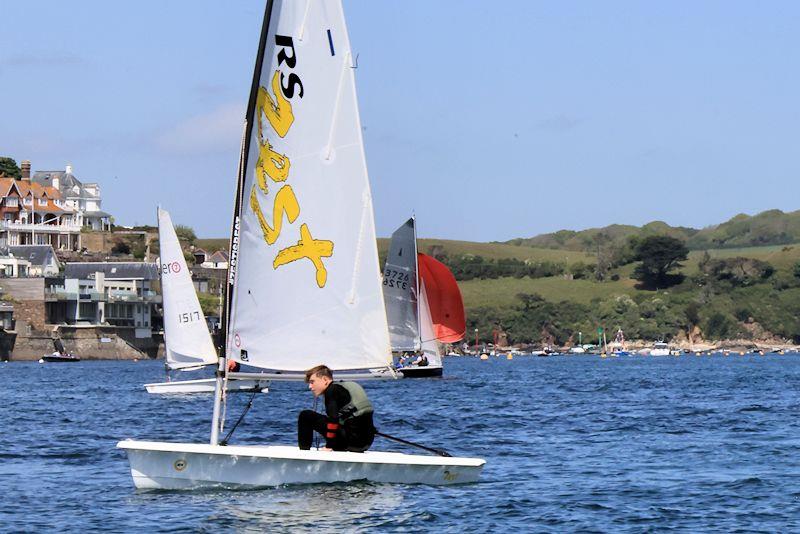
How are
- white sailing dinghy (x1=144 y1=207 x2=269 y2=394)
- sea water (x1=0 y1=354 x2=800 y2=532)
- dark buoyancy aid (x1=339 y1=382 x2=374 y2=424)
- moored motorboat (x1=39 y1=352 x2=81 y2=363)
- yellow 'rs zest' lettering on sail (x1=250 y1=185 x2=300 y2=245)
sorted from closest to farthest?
sea water (x1=0 y1=354 x2=800 y2=532) < dark buoyancy aid (x1=339 y1=382 x2=374 y2=424) < yellow 'rs zest' lettering on sail (x1=250 y1=185 x2=300 y2=245) < white sailing dinghy (x1=144 y1=207 x2=269 y2=394) < moored motorboat (x1=39 y1=352 x2=81 y2=363)

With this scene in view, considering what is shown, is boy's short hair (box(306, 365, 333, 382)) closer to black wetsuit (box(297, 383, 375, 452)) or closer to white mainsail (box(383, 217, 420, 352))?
black wetsuit (box(297, 383, 375, 452))

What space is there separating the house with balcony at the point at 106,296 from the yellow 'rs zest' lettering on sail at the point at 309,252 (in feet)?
453

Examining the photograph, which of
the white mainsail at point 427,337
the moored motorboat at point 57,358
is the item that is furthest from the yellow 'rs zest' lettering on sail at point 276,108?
the moored motorboat at point 57,358

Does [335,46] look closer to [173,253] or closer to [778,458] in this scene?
[778,458]

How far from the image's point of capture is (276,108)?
77.9 ft

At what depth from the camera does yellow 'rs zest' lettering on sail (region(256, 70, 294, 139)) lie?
23625 mm

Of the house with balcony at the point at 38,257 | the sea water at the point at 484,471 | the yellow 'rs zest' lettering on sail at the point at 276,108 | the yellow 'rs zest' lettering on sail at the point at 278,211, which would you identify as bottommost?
the sea water at the point at 484,471

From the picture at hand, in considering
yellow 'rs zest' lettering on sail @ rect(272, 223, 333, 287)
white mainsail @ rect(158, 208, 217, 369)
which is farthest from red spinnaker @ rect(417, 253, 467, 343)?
yellow 'rs zest' lettering on sail @ rect(272, 223, 333, 287)

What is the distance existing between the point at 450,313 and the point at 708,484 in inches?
2455

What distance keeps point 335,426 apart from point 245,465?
1.54 m

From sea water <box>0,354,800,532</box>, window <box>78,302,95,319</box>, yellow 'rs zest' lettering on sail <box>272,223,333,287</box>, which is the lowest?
sea water <box>0,354,800,532</box>

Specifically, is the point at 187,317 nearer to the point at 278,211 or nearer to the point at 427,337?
the point at 427,337

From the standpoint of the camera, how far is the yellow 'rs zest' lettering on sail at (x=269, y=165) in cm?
2377

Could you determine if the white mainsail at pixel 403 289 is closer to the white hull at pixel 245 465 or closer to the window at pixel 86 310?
the white hull at pixel 245 465
